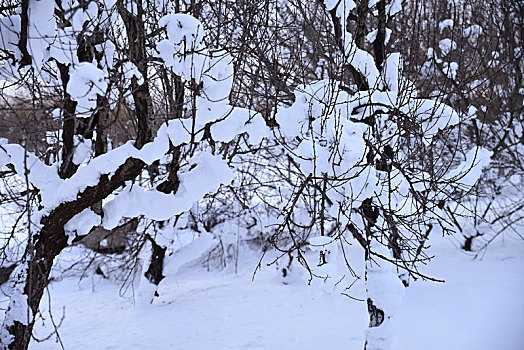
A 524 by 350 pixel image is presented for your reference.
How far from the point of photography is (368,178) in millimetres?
3559

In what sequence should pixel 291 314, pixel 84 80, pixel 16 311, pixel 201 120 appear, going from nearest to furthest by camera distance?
pixel 84 80 → pixel 201 120 → pixel 16 311 → pixel 291 314

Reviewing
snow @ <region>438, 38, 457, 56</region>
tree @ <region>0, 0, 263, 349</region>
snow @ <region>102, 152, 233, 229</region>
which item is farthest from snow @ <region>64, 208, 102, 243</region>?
snow @ <region>438, 38, 457, 56</region>

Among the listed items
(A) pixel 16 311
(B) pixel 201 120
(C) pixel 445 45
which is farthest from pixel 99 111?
(C) pixel 445 45

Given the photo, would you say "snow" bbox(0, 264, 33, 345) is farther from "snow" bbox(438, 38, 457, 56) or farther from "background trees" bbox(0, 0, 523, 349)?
"snow" bbox(438, 38, 457, 56)

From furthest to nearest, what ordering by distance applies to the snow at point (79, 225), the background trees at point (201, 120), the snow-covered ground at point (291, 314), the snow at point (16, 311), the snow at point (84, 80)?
the snow-covered ground at point (291, 314)
the snow at point (79, 225)
the snow at point (16, 311)
the background trees at point (201, 120)
the snow at point (84, 80)

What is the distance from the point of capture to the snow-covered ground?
5562mm

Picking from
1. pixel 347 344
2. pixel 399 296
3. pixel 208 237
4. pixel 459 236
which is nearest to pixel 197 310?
pixel 208 237

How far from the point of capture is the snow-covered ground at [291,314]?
5562mm

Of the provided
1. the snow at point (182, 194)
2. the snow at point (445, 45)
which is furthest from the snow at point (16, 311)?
the snow at point (445, 45)

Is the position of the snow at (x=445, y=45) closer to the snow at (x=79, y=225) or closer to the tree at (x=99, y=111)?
the tree at (x=99, y=111)

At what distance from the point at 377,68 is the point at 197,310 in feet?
15.3

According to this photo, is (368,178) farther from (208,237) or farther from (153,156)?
(208,237)

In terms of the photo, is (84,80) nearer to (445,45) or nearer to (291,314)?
(291,314)

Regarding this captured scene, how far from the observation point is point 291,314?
22.2 ft
